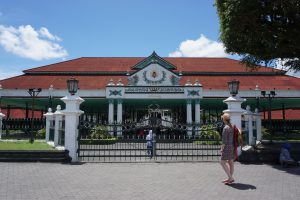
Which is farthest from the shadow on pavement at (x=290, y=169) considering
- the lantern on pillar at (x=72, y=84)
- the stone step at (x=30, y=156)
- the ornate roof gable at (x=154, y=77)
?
the ornate roof gable at (x=154, y=77)

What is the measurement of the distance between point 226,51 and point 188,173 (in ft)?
23.1

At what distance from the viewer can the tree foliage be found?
12320 millimetres

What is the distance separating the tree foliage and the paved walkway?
487cm

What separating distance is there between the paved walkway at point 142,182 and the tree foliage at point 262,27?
4.87 metres

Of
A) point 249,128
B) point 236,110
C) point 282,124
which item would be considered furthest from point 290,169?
point 282,124

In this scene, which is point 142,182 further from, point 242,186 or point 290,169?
point 290,169

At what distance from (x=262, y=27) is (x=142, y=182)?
7802mm

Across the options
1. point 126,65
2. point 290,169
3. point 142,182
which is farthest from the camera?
point 126,65

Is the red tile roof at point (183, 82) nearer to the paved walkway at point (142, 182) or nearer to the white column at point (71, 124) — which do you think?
the white column at point (71, 124)

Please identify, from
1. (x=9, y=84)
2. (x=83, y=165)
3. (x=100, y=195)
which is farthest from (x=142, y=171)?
(x=9, y=84)

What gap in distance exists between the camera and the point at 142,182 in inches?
315

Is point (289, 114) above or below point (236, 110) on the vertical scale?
above

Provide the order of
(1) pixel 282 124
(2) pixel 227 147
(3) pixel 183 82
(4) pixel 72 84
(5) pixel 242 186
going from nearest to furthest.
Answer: (5) pixel 242 186 < (2) pixel 227 147 < (4) pixel 72 84 < (3) pixel 183 82 < (1) pixel 282 124

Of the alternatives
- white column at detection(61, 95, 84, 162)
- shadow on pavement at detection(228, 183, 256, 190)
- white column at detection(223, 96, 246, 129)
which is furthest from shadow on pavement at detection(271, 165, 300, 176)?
white column at detection(61, 95, 84, 162)
